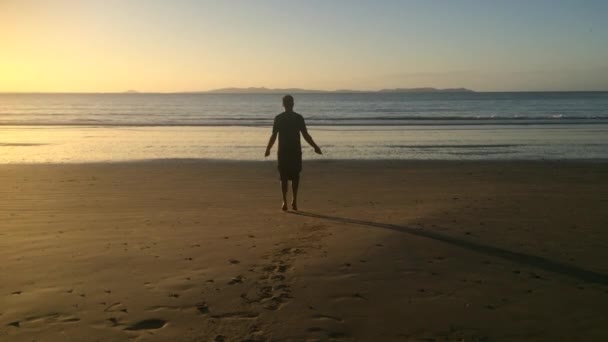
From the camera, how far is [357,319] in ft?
12.2

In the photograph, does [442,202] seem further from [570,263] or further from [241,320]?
[241,320]

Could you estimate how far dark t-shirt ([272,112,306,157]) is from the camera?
7762 mm

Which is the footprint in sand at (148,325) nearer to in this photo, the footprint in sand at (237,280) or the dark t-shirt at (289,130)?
the footprint in sand at (237,280)

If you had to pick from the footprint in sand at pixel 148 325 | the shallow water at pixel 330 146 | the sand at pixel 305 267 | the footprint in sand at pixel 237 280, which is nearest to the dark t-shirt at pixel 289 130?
the sand at pixel 305 267

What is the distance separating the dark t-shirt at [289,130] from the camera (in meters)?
7.76

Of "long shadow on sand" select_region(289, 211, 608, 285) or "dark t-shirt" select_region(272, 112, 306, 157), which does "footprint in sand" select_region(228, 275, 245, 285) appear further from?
"dark t-shirt" select_region(272, 112, 306, 157)

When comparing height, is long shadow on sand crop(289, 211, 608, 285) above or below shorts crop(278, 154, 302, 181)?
below

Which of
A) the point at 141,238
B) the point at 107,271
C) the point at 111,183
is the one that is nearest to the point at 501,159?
the point at 111,183

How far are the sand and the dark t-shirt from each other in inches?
39.9

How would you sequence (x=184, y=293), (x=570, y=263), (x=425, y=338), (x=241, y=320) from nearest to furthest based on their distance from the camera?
(x=425, y=338) → (x=241, y=320) → (x=184, y=293) → (x=570, y=263)

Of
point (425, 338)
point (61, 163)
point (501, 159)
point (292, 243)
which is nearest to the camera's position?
point (425, 338)

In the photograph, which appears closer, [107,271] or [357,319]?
[357,319]

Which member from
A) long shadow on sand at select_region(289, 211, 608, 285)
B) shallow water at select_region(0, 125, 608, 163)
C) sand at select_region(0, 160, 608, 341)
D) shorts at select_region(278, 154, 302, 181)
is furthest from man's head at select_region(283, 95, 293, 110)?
shallow water at select_region(0, 125, 608, 163)

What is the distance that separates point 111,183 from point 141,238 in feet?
18.6
